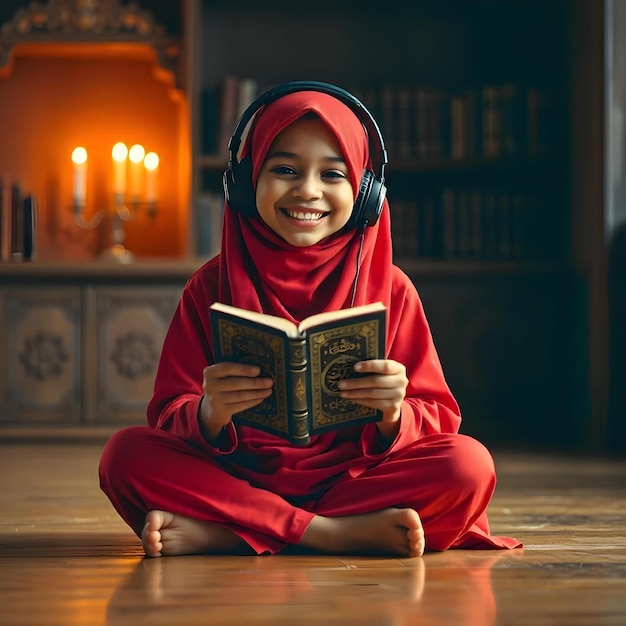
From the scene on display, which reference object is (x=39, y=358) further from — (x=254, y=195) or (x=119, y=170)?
(x=254, y=195)

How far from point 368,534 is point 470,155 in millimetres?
2297

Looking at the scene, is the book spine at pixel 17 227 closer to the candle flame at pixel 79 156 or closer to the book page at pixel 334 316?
the candle flame at pixel 79 156

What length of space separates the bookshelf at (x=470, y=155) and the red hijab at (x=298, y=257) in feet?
6.22

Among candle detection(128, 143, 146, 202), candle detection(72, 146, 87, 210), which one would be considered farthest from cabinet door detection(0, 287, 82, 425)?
candle detection(128, 143, 146, 202)

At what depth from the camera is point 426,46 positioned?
12.1ft

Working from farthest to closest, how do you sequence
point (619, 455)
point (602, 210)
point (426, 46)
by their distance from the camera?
1. point (426, 46)
2. point (602, 210)
3. point (619, 455)

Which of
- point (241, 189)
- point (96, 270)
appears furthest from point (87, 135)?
point (241, 189)

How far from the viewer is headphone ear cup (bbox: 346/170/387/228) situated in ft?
4.81

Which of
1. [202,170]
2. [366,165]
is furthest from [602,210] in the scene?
[366,165]

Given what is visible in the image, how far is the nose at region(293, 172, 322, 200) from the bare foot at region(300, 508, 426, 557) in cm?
44

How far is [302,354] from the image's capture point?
123cm

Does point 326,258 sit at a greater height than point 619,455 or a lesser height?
greater

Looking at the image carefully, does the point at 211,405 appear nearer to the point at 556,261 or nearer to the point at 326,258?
the point at 326,258

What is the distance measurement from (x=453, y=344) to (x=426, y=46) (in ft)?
3.48
